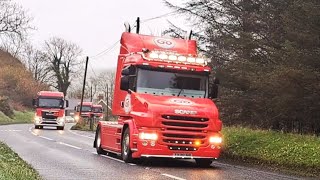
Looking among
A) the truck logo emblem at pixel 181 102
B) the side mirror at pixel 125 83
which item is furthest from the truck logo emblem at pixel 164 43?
the truck logo emblem at pixel 181 102

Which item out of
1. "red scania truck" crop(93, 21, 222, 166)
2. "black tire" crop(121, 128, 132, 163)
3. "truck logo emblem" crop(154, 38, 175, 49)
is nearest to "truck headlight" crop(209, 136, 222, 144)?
"red scania truck" crop(93, 21, 222, 166)

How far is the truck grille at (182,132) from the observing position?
13.9 meters

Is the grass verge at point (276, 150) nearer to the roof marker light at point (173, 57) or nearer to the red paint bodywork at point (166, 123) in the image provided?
the red paint bodywork at point (166, 123)

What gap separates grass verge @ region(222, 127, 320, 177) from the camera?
14383 millimetres

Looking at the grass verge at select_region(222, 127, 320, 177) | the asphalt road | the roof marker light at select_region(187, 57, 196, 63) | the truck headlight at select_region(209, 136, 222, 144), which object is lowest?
the asphalt road

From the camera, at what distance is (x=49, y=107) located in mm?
42156

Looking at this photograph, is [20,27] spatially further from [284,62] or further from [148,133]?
[148,133]

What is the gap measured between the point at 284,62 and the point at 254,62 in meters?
4.09

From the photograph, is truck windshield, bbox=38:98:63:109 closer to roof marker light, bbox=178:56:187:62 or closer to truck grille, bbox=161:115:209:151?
roof marker light, bbox=178:56:187:62

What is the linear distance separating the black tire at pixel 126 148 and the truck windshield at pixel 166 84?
136 centimetres

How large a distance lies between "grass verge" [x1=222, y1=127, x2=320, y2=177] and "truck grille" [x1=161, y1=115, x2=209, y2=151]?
8.62ft

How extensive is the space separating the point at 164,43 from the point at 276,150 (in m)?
5.06

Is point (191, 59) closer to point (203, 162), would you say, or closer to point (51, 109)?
point (203, 162)

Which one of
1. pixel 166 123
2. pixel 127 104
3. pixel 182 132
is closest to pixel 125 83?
pixel 127 104
